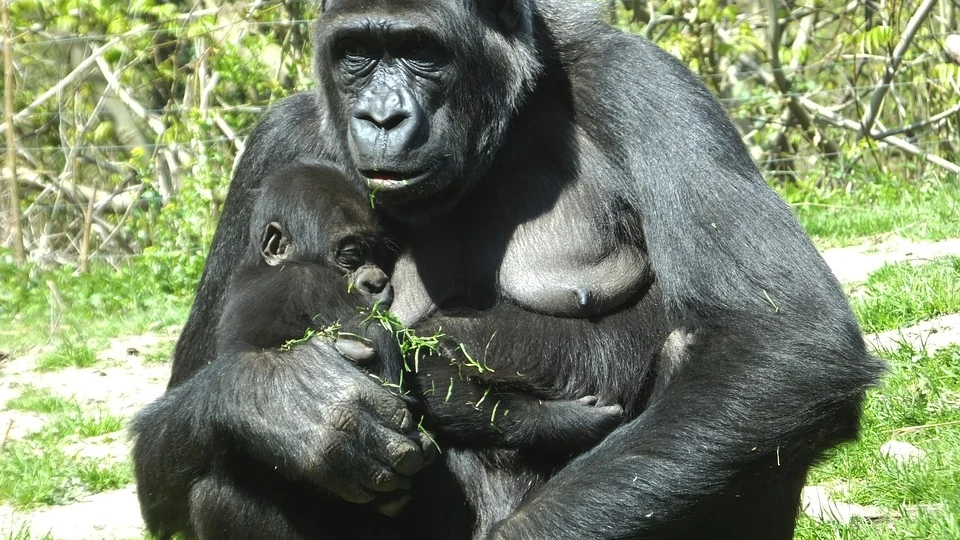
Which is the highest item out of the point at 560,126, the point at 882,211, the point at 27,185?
the point at 560,126

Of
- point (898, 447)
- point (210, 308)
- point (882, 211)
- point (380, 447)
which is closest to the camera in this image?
point (380, 447)

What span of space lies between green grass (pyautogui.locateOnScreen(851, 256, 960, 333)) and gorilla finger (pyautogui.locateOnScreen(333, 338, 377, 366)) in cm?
362

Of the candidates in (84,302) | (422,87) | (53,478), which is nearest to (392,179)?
(422,87)

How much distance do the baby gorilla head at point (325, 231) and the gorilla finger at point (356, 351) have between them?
0.46 metres

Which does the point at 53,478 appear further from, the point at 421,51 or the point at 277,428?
the point at 421,51

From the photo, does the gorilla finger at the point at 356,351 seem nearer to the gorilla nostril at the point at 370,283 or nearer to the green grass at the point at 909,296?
the gorilla nostril at the point at 370,283

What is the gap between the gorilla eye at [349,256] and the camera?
4469mm

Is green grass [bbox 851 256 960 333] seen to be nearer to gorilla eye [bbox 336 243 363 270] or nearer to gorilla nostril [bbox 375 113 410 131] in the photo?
gorilla eye [bbox 336 243 363 270]

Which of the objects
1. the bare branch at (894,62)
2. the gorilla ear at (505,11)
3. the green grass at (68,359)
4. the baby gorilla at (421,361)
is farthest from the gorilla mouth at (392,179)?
the bare branch at (894,62)

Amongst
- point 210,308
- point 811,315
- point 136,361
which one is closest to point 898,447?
point 811,315

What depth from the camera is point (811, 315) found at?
12.9 ft

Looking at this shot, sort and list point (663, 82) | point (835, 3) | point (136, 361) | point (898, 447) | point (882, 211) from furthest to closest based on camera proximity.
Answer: point (835, 3) → point (882, 211) → point (136, 361) → point (898, 447) → point (663, 82)

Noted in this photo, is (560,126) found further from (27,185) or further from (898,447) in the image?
(27,185)

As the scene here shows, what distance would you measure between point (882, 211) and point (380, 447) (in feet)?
21.8
